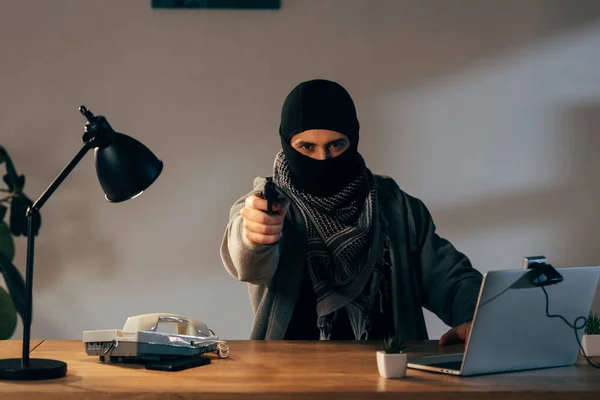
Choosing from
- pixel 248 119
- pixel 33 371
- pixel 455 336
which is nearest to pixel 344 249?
pixel 455 336

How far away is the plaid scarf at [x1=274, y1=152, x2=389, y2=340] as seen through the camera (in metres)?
2.13

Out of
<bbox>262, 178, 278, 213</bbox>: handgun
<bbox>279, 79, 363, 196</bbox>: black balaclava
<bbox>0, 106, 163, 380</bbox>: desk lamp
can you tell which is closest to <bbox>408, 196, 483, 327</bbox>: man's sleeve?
<bbox>279, 79, 363, 196</bbox>: black balaclava

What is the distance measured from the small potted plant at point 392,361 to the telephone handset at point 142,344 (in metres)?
0.38

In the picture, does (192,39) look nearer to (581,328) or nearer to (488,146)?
(488,146)

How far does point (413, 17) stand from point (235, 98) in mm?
836

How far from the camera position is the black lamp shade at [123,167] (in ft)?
5.03

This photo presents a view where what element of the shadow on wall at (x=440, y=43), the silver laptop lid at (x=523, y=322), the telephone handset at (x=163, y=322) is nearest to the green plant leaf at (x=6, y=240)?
the shadow on wall at (x=440, y=43)

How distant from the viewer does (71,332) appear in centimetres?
334

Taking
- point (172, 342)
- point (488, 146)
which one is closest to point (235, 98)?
point (488, 146)

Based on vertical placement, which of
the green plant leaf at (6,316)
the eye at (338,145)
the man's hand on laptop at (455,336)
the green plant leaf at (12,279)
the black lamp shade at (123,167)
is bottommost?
the green plant leaf at (6,316)

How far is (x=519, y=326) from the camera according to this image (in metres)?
1.44

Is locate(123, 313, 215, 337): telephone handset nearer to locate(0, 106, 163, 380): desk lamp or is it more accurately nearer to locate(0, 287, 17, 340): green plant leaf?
locate(0, 106, 163, 380): desk lamp

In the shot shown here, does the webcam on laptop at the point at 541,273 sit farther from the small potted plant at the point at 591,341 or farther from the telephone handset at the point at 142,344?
the telephone handset at the point at 142,344

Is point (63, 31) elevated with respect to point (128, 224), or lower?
elevated
